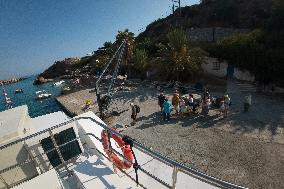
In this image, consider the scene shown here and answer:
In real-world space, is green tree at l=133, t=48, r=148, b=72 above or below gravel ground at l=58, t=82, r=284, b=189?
above

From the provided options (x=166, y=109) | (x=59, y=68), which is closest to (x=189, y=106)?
(x=166, y=109)

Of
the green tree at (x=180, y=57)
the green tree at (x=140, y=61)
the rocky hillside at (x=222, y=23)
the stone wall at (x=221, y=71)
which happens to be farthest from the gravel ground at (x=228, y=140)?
the green tree at (x=140, y=61)

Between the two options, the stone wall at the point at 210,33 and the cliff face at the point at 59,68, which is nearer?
the stone wall at the point at 210,33

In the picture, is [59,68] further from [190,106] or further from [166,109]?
[166,109]

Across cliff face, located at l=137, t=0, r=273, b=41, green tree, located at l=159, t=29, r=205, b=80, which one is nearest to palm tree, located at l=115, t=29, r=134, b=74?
green tree, located at l=159, t=29, r=205, b=80

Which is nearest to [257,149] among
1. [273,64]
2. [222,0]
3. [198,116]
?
[198,116]

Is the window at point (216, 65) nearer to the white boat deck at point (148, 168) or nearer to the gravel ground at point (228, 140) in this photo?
the gravel ground at point (228, 140)

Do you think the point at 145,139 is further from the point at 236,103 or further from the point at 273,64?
the point at 273,64

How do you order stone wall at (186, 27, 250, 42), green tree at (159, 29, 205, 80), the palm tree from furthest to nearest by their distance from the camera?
1. stone wall at (186, 27, 250, 42)
2. the palm tree
3. green tree at (159, 29, 205, 80)

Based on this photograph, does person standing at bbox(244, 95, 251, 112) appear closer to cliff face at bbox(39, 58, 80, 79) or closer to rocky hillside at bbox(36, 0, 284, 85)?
rocky hillside at bbox(36, 0, 284, 85)
